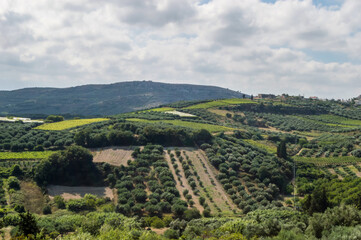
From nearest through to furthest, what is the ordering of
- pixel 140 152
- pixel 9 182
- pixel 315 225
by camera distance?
pixel 315 225 < pixel 9 182 < pixel 140 152

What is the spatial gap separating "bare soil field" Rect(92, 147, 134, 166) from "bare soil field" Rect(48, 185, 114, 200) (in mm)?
8824

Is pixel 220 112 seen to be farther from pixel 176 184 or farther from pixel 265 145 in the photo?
pixel 176 184

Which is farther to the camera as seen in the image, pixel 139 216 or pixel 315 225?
pixel 139 216

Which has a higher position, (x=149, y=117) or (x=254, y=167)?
(x=149, y=117)

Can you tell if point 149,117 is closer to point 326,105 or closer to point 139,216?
point 139,216

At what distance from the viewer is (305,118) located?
148 m

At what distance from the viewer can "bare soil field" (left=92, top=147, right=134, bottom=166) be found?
7243 cm

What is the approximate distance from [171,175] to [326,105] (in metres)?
139

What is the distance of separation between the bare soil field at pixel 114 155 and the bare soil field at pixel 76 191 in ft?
29.0

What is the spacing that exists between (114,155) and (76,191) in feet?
49.6

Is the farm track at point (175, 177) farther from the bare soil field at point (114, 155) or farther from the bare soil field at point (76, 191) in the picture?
the bare soil field at point (76, 191)

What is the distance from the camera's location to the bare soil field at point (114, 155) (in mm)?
72431

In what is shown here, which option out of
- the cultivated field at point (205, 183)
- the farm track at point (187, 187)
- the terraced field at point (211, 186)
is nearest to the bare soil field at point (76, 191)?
the cultivated field at point (205, 183)

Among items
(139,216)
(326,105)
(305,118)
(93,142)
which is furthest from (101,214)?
(326,105)
